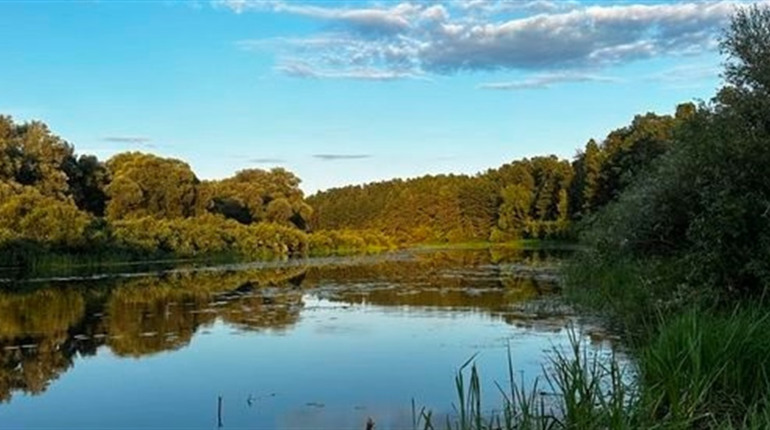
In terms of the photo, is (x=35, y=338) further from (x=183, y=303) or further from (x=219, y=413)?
(x=219, y=413)

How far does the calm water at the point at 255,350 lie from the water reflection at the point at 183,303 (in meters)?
0.05

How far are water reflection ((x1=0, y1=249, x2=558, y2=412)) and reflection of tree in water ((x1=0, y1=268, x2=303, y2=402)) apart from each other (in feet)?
0.06

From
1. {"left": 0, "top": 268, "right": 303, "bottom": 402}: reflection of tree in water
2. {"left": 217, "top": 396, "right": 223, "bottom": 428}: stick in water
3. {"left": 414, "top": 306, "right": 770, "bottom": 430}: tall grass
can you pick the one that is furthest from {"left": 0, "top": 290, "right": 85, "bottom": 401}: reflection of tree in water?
{"left": 414, "top": 306, "right": 770, "bottom": 430}: tall grass

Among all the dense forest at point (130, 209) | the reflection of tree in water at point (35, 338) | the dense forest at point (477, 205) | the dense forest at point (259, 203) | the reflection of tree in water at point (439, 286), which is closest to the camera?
the reflection of tree in water at point (35, 338)

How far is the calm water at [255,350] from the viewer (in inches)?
346

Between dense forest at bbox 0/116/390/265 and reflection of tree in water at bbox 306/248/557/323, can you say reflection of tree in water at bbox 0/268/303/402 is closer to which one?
reflection of tree in water at bbox 306/248/557/323

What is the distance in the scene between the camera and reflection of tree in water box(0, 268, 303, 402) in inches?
464

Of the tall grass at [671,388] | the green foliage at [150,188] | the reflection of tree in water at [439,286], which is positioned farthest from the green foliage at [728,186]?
the green foliage at [150,188]

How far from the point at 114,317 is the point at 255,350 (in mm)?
5160

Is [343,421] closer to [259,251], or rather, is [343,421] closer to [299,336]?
[299,336]

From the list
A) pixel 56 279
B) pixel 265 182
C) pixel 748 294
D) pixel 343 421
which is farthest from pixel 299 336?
pixel 265 182

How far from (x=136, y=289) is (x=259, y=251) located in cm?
2702

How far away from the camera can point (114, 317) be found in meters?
16.5

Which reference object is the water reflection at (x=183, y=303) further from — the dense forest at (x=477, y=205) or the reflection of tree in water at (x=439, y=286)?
the dense forest at (x=477, y=205)
